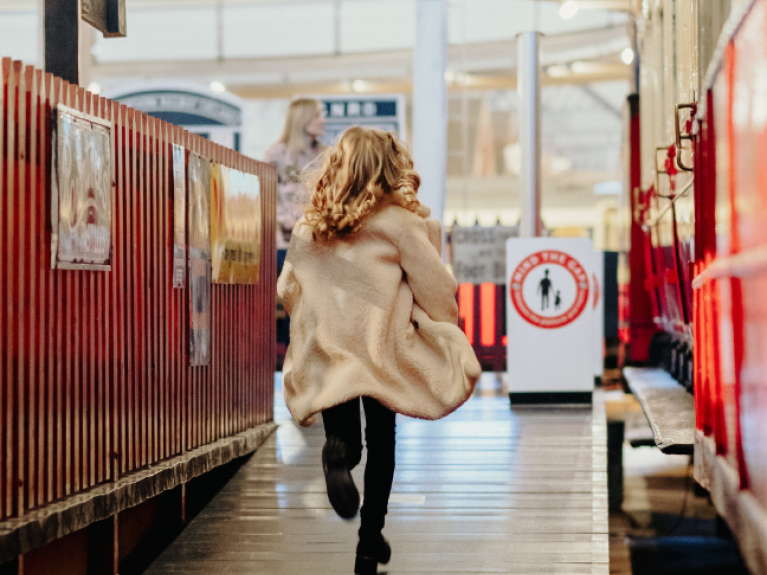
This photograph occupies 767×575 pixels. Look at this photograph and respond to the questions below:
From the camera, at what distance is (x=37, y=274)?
3256 millimetres

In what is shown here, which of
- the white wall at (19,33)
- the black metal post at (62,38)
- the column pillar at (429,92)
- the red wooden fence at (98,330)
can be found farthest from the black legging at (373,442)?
the white wall at (19,33)

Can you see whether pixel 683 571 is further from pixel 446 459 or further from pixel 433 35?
pixel 433 35

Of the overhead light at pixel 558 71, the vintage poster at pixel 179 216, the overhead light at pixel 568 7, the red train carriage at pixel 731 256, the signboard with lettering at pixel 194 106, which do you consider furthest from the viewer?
the overhead light at pixel 558 71

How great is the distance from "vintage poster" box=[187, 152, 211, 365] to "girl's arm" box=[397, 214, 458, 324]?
5.66 feet

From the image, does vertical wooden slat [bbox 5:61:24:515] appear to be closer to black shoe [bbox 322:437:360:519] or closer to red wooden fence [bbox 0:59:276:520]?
red wooden fence [bbox 0:59:276:520]

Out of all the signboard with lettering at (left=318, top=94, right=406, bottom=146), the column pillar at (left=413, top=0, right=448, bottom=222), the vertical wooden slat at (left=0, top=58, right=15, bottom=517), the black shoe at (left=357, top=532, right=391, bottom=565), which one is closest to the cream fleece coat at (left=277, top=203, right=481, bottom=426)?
the black shoe at (left=357, top=532, right=391, bottom=565)

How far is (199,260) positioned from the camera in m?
4.82

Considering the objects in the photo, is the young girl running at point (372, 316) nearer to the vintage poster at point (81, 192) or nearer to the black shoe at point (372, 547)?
the black shoe at point (372, 547)

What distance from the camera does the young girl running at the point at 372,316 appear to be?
10.7 ft

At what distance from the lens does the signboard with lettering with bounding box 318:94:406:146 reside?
1184 centimetres

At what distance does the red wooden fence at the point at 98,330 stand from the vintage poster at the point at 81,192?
0.04 metres

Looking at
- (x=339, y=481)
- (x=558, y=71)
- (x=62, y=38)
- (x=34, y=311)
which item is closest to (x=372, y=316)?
(x=339, y=481)

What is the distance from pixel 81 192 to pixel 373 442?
4.85 feet

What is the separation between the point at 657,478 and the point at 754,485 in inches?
275
